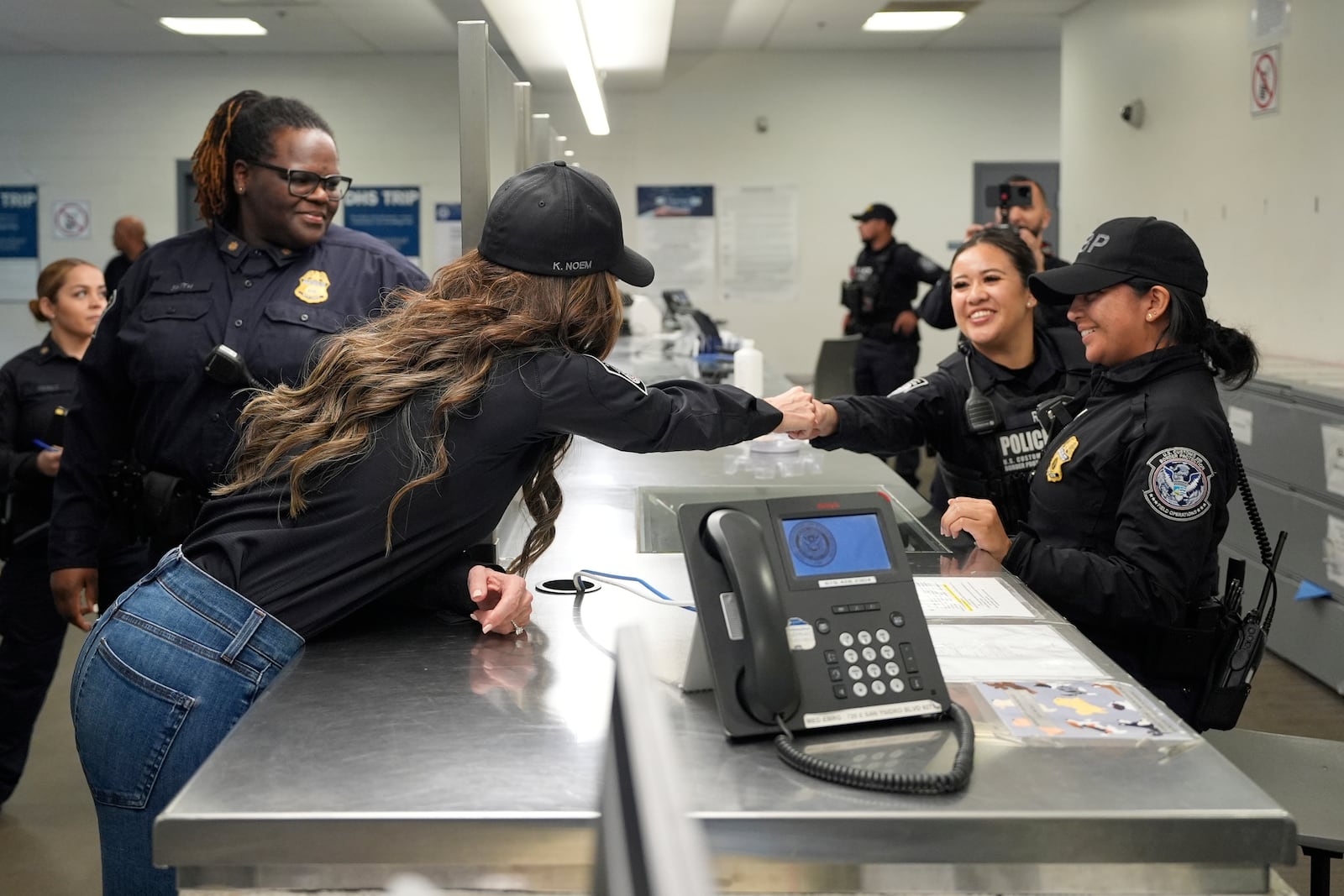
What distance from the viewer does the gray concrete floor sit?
2639 mm

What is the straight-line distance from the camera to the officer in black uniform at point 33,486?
2.85 m

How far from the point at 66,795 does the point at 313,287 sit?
1794 millimetres

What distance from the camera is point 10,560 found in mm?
2900

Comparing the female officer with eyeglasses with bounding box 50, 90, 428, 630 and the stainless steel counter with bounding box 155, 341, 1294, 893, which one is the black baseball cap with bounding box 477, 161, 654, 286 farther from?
the female officer with eyeglasses with bounding box 50, 90, 428, 630

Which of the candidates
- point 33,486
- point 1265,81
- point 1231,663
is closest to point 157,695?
point 1231,663

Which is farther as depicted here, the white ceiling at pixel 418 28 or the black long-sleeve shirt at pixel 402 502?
the white ceiling at pixel 418 28

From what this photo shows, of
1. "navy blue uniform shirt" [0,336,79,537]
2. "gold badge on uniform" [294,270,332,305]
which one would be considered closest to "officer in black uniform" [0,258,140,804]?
"navy blue uniform shirt" [0,336,79,537]

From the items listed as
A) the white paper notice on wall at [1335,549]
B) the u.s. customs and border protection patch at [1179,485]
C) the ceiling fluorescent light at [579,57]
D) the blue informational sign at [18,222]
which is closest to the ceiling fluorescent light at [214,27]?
the blue informational sign at [18,222]

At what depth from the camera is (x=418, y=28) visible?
8531 mm

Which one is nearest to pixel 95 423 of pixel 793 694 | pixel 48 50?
pixel 793 694

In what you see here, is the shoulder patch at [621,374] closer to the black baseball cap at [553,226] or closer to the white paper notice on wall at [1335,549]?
the black baseball cap at [553,226]

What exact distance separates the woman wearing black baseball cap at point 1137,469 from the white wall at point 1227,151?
3.20 meters

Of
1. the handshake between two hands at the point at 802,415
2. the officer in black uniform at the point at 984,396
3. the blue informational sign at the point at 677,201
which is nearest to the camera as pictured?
the handshake between two hands at the point at 802,415

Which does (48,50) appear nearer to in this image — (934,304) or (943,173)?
(943,173)
